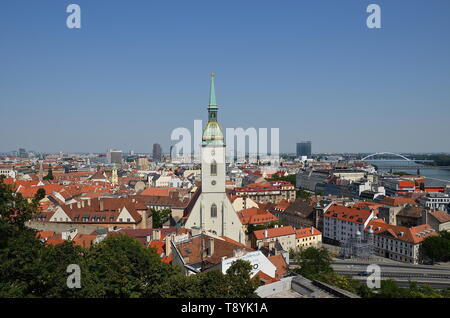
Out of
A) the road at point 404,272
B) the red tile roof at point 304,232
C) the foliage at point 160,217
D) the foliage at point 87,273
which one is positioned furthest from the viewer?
the foliage at point 160,217

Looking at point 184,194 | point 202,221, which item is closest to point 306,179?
point 184,194

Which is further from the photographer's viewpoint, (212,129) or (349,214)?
(349,214)

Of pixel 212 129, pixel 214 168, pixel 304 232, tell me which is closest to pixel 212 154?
pixel 214 168

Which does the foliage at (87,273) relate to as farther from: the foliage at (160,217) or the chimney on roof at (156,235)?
the foliage at (160,217)

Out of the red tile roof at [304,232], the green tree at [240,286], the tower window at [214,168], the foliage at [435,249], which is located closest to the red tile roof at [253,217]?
the red tile roof at [304,232]

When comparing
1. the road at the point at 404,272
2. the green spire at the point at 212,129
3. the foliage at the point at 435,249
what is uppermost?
the green spire at the point at 212,129

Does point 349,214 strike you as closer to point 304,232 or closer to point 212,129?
point 304,232
